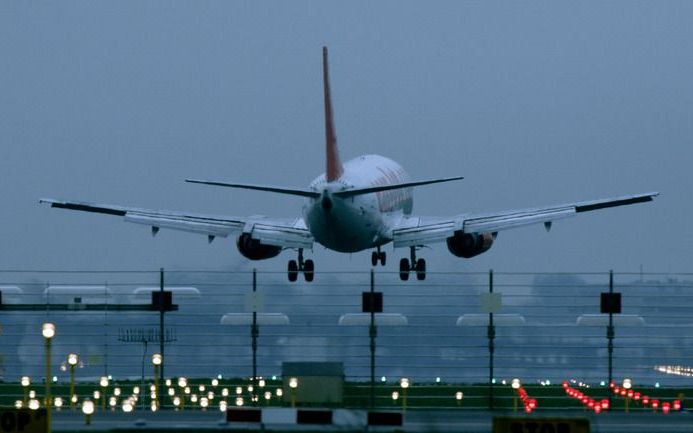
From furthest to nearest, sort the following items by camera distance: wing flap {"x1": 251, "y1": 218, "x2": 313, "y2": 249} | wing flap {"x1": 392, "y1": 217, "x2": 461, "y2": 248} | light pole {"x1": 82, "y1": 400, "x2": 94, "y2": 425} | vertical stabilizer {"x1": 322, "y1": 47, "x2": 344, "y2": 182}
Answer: wing flap {"x1": 392, "y1": 217, "x2": 461, "y2": 248} → wing flap {"x1": 251, "y1": 218, "x2": 313, "y2": 249} → vertical stabilizer {"x1": 322, "y1": 47, "x2": 344, "y2": 182} → light pole {"x1": 82, "y1": 400, "x2": 94, "y2": 425}

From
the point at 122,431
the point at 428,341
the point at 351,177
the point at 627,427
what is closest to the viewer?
the point at 122,431

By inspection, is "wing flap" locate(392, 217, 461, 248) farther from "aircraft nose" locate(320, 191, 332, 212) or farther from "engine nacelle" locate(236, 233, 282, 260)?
"aircraft nose" locate(320, 191, 332, 212)

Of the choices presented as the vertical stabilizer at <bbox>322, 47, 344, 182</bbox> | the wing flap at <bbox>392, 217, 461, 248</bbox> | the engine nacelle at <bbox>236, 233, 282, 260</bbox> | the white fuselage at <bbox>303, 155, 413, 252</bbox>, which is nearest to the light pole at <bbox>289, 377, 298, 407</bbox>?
the white fuselage at <bbox>303, 155, 413, 252</bbox>

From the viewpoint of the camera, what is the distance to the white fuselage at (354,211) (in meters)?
72.7

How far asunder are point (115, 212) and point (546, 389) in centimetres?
2504

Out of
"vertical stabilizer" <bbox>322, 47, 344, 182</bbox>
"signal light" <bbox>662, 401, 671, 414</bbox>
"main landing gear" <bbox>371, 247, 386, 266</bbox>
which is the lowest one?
"signal light" <bbox>662, 401, 671, 414</bbox>

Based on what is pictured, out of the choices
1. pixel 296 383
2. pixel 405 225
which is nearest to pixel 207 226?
pixel 405 225

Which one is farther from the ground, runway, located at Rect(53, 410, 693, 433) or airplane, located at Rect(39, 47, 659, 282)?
airplane, located at Rect(39, 47, 659, 282)

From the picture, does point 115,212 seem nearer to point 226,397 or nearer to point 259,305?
point 226,397

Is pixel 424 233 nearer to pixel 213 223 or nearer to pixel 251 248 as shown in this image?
pixel 251 248

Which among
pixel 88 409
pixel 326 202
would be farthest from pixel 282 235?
pixel 88 409

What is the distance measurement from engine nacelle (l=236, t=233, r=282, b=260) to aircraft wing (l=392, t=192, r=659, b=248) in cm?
696

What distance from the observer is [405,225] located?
88.7 m

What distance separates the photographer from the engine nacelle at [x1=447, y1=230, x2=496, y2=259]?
276ft
